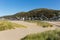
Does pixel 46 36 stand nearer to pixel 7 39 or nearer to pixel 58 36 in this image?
pixel 58 36

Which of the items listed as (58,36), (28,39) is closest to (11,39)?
(28,39)

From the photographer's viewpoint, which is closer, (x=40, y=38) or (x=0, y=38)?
(x=40, y=38)

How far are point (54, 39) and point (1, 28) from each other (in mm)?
7881

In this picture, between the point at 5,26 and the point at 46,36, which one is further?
the point at 5,26

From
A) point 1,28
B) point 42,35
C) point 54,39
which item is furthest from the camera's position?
point 1,28

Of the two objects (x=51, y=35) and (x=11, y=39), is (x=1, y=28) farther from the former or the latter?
(x=51, y=35)

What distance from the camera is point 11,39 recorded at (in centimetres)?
1106

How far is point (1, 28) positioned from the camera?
16.6 m

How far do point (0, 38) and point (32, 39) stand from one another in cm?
234

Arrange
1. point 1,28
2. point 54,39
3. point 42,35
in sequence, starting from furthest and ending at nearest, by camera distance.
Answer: point 1,28 → point 42,35 → point 54,39

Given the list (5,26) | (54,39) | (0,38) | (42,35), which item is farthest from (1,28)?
(54,39)

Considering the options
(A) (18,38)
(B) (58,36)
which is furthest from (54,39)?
(A) (18,38)

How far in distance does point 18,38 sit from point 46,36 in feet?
A: 6.65

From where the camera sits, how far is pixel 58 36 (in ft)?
32.7
